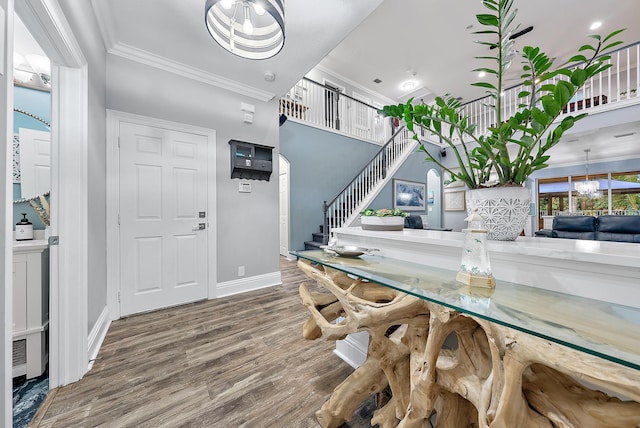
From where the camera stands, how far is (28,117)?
1.96 m

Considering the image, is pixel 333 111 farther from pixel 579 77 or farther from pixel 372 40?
pixel 579 77

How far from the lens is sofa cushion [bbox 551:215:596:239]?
4270 millimetres

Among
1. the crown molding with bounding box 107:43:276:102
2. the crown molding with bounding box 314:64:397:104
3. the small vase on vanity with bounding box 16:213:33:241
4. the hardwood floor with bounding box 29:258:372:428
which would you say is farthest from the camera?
the crown molding with bounding box 314:64:397:104

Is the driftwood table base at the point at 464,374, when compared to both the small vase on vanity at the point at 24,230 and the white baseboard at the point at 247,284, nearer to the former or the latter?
the white baseboard at the point at 247,284

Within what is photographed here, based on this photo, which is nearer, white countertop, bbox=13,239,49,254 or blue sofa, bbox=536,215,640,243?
white countertop, bbox=13,239,49,254

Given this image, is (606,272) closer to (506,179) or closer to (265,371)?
(506,179)

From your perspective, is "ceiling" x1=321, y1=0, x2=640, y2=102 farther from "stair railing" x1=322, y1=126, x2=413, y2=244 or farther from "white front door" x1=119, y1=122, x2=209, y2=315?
"white front door" x1=119, y1=122, x2=209, y2=315

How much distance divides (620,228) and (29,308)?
722cm

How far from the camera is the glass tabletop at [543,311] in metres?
0.49

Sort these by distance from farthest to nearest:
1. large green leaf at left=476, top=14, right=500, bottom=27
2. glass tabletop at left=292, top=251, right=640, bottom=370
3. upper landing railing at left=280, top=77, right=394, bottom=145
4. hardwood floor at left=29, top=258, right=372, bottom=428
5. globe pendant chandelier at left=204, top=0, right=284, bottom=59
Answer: upper landing railing at left=280, top=77, right=394, bottom=145, globe pendant chandelier at left=204, top=0, right=284, bottom=59, hardwood floor at left=29, top=258, right=372, bottom=428, large green leaf at left=476, top=14, right=500, bottom=27, glass tabletop at left=292, top=251, right=640, bottom=370

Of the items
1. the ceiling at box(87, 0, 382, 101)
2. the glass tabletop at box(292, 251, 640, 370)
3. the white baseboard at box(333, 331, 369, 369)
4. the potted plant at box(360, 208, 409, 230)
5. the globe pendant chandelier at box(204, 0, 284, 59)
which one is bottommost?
the white baseboard at box(333, 331, 369, 369)

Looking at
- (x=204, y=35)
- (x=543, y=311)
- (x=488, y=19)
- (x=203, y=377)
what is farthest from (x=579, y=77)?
(x=204, y=35)

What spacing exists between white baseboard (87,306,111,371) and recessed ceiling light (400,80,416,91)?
7586mm

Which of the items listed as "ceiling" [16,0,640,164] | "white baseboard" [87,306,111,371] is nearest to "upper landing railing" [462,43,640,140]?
"ceiling" [16,0,640,164]
